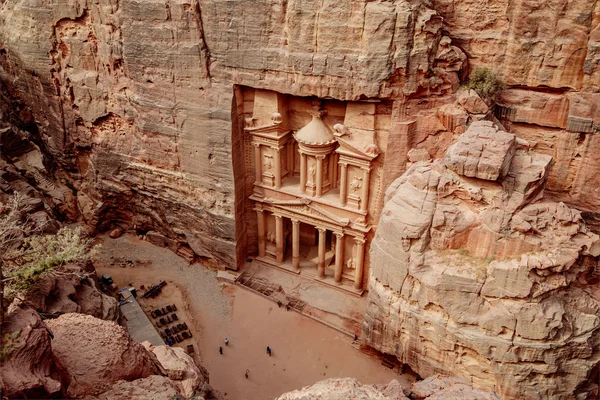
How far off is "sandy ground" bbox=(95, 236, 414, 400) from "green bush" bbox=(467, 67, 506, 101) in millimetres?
9040

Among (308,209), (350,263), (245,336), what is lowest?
(245,336)

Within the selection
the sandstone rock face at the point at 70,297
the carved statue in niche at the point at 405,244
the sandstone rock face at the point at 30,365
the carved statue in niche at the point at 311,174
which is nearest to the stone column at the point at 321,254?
the carved statue in niche at the point at 311,174

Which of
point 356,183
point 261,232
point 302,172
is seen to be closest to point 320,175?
point 302,172

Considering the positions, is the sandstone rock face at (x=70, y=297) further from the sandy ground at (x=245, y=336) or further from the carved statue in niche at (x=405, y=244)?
the carved statue in niche at (x=405, y=244)

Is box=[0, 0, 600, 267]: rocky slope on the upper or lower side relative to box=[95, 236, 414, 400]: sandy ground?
upper

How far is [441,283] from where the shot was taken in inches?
492

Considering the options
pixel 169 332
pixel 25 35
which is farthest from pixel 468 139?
pixel 25 35

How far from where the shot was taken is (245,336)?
57.5 ft

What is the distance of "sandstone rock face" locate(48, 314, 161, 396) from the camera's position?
803cm

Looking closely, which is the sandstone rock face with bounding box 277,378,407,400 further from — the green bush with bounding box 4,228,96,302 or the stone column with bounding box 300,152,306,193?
the stone column with bounding box 300,152,306,193

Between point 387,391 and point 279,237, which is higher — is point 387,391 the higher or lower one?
the higher one

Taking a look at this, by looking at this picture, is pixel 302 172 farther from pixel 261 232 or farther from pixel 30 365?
pixel 30 365

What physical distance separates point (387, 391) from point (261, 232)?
12.1 metres

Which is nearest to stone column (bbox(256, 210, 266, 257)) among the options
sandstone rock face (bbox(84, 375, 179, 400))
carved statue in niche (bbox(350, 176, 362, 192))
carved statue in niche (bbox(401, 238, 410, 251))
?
carved statue in niche (bbox(350, 176, 362, 192))
